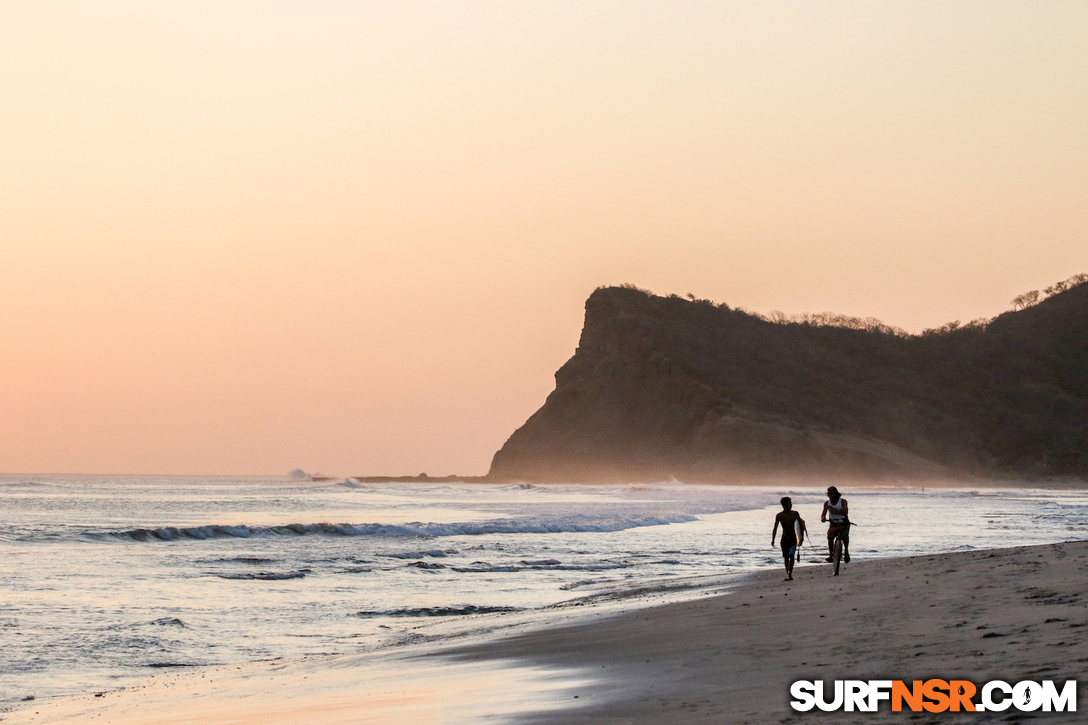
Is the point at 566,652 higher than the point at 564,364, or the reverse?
the point at 564,364

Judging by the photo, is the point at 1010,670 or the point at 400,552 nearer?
the point at 1010,670

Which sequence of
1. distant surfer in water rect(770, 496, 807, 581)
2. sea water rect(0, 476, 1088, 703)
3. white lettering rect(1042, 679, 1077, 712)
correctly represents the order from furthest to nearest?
1. distant surfer in water rect(770, 496, 807, 581)
2. sea water rect(0, 476, 1088, 703)
3. white lettering rect(1042, 679, 1077, 712)

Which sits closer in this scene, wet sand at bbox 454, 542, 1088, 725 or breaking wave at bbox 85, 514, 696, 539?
wet sand at bbox 454, 542, 1088, 725

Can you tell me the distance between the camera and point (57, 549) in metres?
25.6

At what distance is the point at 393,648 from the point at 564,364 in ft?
459

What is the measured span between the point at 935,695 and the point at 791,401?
14119cm

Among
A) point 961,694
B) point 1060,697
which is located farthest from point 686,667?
point 1060,697

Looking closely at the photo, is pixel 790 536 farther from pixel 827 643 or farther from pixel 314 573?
pixel 314 573

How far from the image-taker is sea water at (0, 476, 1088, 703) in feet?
40.5

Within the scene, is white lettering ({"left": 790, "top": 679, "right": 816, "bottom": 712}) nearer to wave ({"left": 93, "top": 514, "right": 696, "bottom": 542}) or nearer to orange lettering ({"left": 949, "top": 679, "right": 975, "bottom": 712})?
orange lettering ({"left": 949, "top": 679, "right": 975, "bottom": 712})

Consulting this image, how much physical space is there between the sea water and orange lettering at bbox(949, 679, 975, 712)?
7.03m

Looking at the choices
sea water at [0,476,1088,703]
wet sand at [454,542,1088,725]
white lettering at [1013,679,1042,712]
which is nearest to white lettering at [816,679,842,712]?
wet sand at [454,542,1088,725]

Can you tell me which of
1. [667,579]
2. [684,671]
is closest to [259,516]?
[667,579]

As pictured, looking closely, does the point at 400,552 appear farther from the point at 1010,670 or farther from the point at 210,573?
the point at 1010,670
